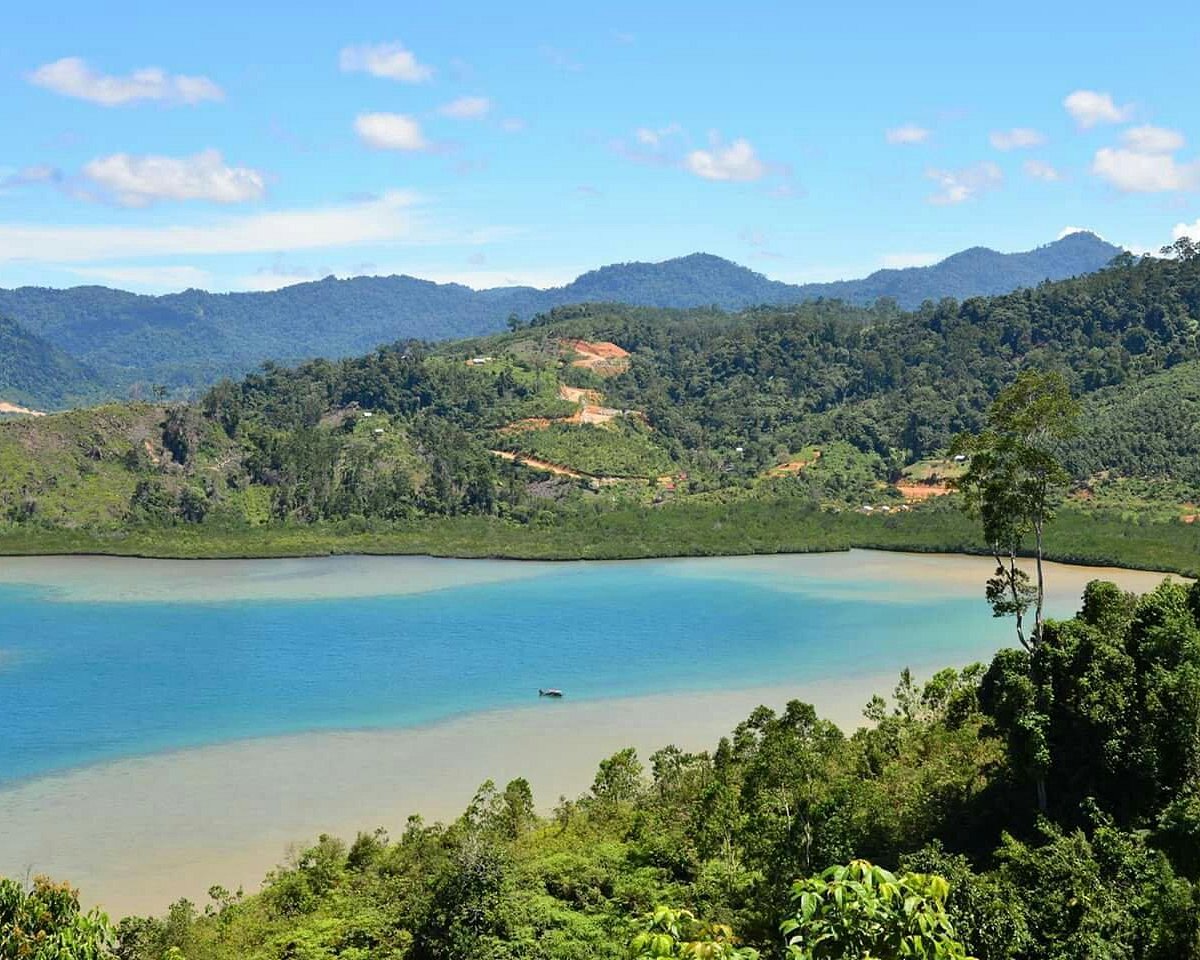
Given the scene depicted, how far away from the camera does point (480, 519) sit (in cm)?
6719

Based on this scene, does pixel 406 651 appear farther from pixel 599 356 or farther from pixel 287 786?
pixel 599 356

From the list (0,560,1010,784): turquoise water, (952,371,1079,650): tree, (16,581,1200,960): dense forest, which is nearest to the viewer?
(16,581,1200,960): dense forest

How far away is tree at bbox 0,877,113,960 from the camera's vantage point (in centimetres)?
891

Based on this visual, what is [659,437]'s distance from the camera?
82.5 metres

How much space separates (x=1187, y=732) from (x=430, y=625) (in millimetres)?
29498

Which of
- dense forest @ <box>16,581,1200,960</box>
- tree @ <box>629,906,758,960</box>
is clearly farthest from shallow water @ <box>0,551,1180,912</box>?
tree @ <box>629,906,758,960</box>

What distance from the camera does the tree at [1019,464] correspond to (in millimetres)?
18469

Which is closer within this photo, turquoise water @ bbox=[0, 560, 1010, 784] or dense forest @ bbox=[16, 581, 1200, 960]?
dense forest @ bbox=[16, 581, 1200, 960]

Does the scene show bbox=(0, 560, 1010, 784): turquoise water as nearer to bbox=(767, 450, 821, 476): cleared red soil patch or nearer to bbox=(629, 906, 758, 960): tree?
bbox=(629, 906, 758, 960): tree

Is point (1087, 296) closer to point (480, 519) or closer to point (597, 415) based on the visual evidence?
point (597, 415)

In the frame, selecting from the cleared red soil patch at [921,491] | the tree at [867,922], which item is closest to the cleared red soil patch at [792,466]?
the cleared red soil patch at [921,491]

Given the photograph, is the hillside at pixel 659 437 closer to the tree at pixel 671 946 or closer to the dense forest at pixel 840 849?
the dense forest at pixel 840 849

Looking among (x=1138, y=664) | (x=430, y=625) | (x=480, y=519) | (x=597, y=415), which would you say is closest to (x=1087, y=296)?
(x=597, y=415)

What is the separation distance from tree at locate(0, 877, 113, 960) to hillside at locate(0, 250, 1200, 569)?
157 ft
